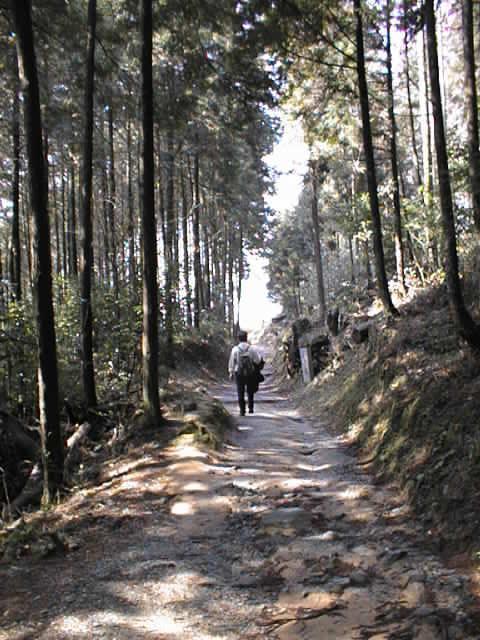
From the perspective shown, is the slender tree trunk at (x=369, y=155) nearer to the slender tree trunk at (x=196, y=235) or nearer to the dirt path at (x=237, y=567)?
the dirt path at (x=237, y=567)

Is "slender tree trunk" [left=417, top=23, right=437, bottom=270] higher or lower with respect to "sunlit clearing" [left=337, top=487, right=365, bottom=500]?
higher

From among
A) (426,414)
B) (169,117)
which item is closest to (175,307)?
(169,117)

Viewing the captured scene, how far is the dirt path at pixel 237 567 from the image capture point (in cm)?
344

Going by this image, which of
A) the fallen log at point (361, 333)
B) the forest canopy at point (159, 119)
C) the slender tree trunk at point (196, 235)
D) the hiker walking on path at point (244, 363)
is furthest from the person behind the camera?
the slender tree trunk at point (196, 235)

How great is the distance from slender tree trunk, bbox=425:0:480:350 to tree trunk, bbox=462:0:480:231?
88 cm

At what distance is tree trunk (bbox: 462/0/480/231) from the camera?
24.2ft

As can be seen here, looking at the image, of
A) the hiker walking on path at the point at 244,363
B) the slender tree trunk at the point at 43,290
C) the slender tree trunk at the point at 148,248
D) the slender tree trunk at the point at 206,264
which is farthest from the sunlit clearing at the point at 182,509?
the slender tree trunk at the point at 206,264

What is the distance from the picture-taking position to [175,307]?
1385cm

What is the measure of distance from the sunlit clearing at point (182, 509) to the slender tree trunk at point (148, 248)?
3093 millimetres

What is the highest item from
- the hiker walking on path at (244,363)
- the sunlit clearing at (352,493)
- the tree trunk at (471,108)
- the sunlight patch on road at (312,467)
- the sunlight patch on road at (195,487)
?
the tree trunk at (471,108)

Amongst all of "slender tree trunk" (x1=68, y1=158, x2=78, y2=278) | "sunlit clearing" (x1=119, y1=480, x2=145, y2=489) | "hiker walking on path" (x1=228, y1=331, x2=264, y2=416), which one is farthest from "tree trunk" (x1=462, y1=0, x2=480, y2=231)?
"slender tree trunk" (x1=68, y1=158, x2=78, y2=278)

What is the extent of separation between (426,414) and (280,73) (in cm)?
875

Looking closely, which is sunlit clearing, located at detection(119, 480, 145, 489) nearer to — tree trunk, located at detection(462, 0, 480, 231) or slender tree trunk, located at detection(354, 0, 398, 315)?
tree trunk, located at detection(462, 0, 480, 231)

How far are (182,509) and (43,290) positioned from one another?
3627 millimetres
